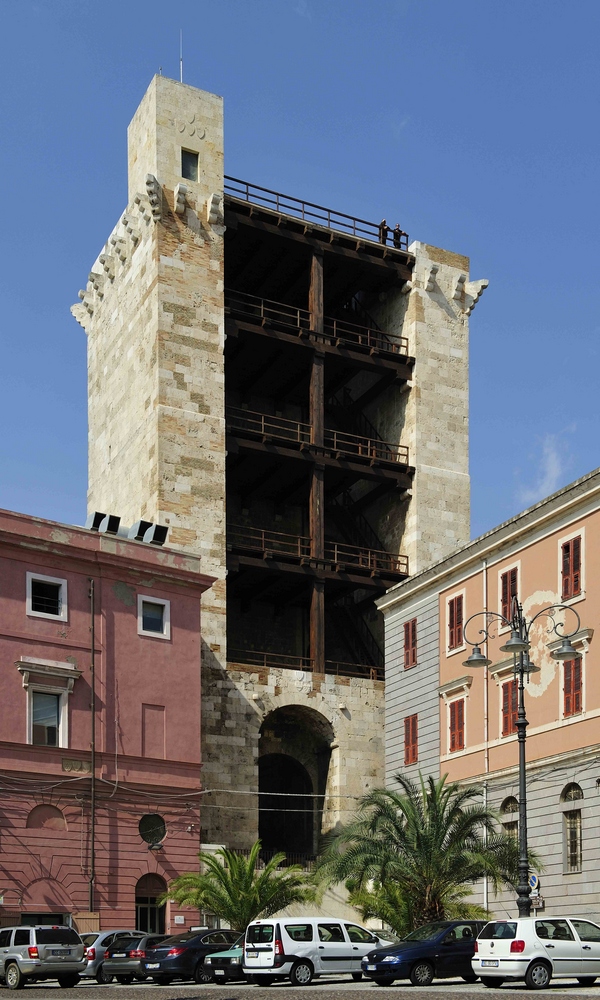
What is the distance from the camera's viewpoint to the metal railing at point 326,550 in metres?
54.5

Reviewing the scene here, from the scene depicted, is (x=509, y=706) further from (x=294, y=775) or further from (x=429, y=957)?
(x=294, y=775)

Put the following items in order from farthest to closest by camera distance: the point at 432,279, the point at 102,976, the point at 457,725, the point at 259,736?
the point at 432,279 < the point at 259,736 < the point at 457,725 < the point at 102,976

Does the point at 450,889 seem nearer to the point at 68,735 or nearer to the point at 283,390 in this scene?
the point at 68,735

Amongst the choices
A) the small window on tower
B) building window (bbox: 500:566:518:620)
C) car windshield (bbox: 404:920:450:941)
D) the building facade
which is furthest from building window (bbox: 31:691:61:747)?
the small window on tower

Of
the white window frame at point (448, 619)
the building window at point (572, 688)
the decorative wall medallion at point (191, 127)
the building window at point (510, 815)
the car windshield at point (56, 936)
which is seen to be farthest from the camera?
the decorative wall medallion at point (191, 127)

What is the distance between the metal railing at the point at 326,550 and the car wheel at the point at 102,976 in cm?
2188

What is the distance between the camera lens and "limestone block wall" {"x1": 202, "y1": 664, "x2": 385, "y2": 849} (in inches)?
1962

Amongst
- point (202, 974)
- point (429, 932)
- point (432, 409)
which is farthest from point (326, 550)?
point (429, 932)

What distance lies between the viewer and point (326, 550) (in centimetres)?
5641

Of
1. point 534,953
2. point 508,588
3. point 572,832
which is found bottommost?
point 534,953

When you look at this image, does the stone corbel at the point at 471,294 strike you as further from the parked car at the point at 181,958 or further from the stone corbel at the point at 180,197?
the parked car at the point at 181,958

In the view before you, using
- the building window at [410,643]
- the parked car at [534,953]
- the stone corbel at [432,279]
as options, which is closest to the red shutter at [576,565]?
the building window at [410,643]

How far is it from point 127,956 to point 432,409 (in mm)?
30858

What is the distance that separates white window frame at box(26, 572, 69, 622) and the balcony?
1109cm
